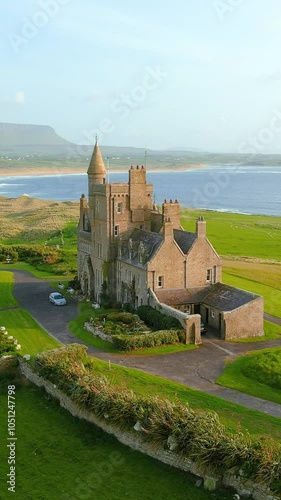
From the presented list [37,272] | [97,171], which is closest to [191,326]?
[97,171]

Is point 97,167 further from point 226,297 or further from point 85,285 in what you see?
point 226,297

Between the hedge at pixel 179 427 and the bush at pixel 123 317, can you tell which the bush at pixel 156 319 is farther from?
the hedge at pixel 179 427

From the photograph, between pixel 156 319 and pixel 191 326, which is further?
pixel 156 319

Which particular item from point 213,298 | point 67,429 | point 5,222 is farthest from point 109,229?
point 5,222

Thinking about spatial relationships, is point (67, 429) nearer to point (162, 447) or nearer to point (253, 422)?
point (162, 447)

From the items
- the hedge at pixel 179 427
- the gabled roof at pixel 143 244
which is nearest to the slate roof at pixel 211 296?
the gabled roof at pixel 143 244
